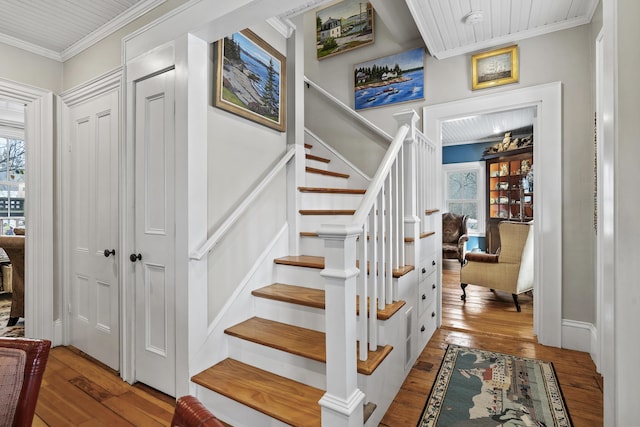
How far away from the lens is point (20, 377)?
2.45 ft

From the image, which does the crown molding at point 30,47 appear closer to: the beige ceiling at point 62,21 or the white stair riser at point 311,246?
the beige ceiling at point 62,21

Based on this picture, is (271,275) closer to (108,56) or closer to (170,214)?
(170,214)

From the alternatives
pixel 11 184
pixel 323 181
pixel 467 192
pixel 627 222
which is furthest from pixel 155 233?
pixel 467 192

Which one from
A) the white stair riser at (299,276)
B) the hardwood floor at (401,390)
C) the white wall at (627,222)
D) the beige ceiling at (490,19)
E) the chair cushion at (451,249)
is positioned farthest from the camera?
the chair cushion at (451,249)

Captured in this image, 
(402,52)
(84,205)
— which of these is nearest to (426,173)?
(402,52)

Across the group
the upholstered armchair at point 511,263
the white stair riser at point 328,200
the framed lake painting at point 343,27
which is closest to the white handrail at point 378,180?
the white stair riser at point 328,200

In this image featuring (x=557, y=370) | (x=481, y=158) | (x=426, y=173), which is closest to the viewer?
(x=557, y=370)

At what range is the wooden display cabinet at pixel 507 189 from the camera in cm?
525

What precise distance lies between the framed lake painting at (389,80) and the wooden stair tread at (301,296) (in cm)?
217

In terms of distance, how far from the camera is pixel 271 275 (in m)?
2.34

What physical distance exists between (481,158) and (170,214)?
6.63m

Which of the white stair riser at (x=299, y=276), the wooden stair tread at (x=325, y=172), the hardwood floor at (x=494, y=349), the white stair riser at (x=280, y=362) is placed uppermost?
the wooden stair tread at (x=325, y=172)

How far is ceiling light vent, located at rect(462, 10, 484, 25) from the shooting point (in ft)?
7.88

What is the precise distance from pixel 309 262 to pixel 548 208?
206 centimetres
